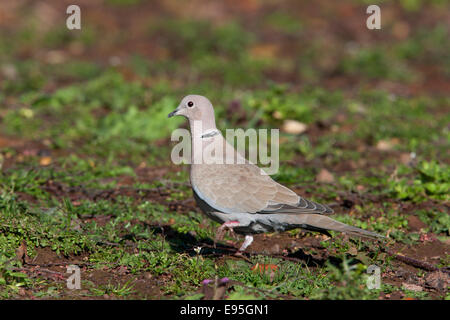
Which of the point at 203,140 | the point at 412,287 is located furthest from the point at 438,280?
the point at 203,140

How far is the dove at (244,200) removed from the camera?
5000 mm

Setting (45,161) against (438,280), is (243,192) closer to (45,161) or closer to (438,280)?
(438,280)

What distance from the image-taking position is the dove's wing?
5.03 meters

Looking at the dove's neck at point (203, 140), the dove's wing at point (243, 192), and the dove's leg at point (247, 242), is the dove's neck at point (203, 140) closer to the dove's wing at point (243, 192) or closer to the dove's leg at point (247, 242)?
the dove's wing at point (243, 192)

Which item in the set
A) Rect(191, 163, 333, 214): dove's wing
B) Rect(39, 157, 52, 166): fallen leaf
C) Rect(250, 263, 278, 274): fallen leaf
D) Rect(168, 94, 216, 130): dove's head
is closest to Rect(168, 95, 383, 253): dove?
Rect(191, 163, 333, 214): dove's wing

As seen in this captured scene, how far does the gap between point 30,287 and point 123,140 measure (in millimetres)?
3570

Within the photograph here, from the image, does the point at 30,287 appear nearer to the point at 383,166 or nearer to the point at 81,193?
the point at 81,193

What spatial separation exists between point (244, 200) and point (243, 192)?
0.07 m

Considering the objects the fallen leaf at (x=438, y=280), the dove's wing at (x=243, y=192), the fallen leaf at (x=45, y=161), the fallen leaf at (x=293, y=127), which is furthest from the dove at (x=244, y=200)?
the fallen leaf at (x=293, y=127)

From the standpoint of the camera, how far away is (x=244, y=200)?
5.14 meters

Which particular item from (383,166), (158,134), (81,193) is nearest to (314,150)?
(383,166)

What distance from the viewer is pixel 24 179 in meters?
6.48

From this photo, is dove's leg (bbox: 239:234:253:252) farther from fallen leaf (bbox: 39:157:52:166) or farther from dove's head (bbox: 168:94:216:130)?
fallen leaf (bbox: 39:157:52:166)

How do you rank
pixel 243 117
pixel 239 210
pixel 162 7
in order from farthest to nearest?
pixel 162 7
pixel 243 117
pixel 239 210
